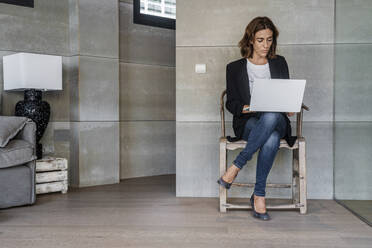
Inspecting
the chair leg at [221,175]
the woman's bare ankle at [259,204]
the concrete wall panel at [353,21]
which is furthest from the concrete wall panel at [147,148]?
the concrete wall panel at [353,21]

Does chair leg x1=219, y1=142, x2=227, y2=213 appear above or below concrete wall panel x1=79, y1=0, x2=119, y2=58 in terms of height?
below

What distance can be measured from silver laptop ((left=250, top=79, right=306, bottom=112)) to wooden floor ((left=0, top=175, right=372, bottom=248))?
0.83 meters

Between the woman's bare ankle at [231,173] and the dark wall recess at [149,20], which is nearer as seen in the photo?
the woman's bare ankle at [231,173]

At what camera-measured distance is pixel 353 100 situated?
3084mm

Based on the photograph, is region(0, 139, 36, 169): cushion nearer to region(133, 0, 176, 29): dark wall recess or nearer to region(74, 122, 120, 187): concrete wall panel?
region(74, 122, 120, 187): concrete wall panel

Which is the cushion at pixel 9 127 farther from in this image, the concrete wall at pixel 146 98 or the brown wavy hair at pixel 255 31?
the brown wavy hair at pixel 255 31

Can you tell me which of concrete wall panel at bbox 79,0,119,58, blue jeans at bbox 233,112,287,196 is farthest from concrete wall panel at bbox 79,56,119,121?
blue jeans at bbox 233,112,287,196

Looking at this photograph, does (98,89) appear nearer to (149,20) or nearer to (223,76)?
(149,20)

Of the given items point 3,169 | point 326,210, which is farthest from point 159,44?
point 326,210

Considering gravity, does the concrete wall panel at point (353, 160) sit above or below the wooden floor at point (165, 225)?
above

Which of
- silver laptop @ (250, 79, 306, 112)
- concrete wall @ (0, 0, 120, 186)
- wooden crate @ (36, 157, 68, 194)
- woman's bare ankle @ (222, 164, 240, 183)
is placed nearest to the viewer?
silver laptop @ (250, 79, 306, 112)

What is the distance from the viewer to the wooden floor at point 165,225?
7.38 ft

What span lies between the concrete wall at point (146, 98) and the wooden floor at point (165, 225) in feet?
4.56

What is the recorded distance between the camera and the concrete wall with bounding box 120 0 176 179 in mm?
4773
